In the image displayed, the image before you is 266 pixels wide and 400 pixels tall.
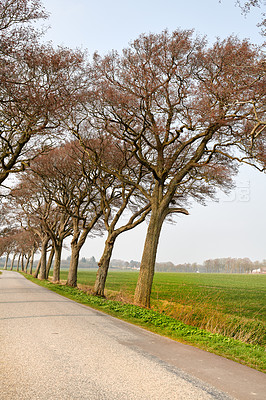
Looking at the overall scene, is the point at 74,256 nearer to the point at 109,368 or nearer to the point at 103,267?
the point at 103,267

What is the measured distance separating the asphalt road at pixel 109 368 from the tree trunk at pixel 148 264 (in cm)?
505

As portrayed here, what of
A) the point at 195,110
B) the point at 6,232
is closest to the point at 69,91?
the point at 195,110

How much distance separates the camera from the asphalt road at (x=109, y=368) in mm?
3877

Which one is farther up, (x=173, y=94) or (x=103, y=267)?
(x=173, y=94)

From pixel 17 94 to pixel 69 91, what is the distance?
2237 mm

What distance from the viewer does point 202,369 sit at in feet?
16.5

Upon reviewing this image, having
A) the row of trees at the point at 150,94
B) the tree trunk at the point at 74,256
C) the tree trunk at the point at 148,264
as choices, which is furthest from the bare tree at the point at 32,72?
the tree trunk at the point at 74,256

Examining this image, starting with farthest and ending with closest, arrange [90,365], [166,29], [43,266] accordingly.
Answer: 1. [43,266]
2. [166,29]
3. [90,365]

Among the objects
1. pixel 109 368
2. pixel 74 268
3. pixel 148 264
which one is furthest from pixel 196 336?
pixel 74 268

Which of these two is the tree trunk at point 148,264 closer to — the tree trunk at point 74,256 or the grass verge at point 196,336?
the grass verge at point 196,336

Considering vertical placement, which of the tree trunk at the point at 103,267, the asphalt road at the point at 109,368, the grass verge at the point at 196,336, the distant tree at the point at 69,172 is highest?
the distant tree at the point at 69,172

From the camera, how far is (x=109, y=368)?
4719 mm

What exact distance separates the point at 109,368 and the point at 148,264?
8083 mm

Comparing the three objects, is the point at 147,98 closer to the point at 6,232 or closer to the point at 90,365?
the point at 90,365
